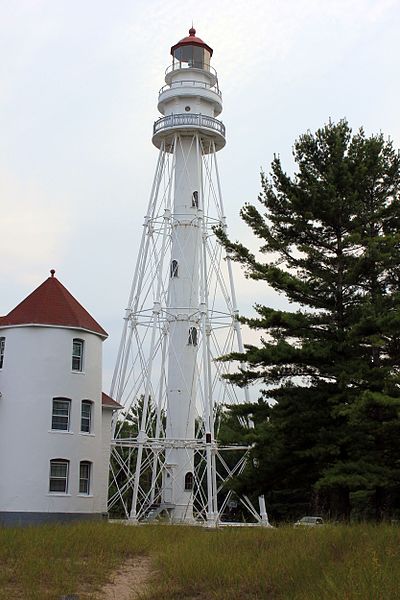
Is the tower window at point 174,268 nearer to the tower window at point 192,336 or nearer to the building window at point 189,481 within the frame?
the tower window at point 192,336

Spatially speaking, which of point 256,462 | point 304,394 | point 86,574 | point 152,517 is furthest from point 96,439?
point 86,574

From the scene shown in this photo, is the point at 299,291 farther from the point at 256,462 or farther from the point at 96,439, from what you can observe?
the point at 96,439

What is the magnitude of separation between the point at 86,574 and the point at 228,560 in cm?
283

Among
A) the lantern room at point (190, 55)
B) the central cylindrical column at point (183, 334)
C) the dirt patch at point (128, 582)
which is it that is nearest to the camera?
the dirt patch at point (128, 582)

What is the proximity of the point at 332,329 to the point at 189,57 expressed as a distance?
2087cm

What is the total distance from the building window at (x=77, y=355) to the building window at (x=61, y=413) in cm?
143

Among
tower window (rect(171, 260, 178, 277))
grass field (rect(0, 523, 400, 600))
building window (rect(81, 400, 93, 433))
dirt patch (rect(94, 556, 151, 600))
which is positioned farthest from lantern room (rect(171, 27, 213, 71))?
dirt patch (rect(94, 556, 151, 600))

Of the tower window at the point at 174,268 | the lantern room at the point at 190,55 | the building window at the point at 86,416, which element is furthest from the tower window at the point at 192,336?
the lantern room at the point at 190,55

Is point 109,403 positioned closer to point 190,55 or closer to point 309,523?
point 309,523

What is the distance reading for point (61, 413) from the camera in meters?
31.7

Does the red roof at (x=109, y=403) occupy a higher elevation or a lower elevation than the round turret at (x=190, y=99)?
lower

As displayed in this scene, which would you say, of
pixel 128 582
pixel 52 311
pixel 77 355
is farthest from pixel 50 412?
pixel 128 582

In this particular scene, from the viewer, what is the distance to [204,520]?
119ft

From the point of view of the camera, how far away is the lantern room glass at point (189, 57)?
39.9 meters
